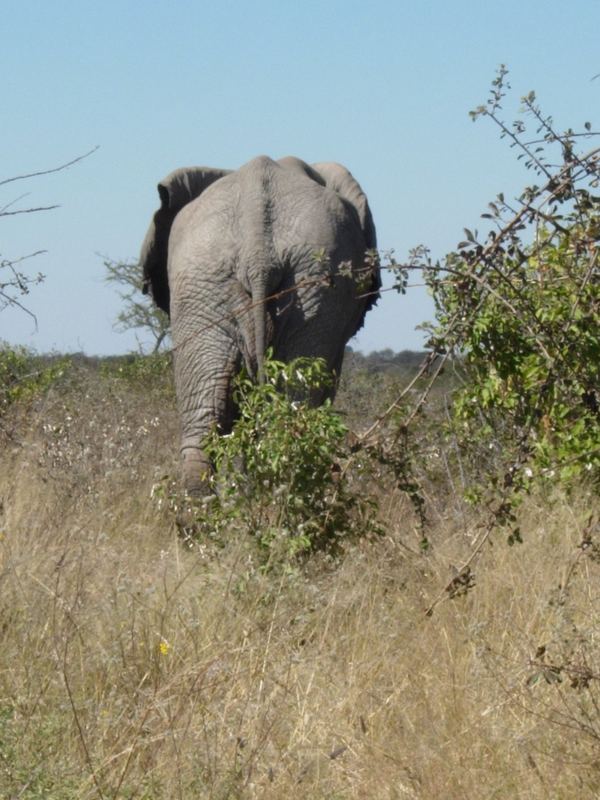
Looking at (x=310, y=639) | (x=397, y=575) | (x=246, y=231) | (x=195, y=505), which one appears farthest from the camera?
(x=246, y=231)

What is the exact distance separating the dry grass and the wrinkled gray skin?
6.58 feet

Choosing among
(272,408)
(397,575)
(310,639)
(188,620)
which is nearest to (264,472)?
(272,408)

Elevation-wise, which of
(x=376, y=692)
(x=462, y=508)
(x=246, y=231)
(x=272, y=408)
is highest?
(x=246, y=231)

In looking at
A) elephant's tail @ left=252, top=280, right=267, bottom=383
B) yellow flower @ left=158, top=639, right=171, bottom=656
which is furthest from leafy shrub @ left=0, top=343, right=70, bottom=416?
yellow flower @ left=158, top=639, right=171, bottom=656

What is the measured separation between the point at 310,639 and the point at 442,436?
3424mm

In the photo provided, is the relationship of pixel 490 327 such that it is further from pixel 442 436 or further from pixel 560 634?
pixel 442 436

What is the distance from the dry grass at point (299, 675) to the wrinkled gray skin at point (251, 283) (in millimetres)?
2005

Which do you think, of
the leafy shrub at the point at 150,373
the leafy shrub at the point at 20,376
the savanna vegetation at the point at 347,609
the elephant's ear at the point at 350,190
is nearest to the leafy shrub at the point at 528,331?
the savanna vegetation at the point at 347,609

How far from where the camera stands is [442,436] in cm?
837

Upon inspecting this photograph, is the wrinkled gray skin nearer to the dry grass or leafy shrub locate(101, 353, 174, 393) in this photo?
the dry grass

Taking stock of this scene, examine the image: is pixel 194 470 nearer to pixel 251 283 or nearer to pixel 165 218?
pixel 251 283

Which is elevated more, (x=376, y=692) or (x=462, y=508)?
(x=462, y=508)

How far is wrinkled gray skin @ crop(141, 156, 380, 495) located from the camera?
7.87 metres

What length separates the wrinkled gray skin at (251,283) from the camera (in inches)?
310
